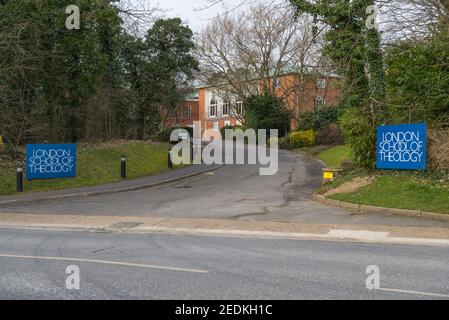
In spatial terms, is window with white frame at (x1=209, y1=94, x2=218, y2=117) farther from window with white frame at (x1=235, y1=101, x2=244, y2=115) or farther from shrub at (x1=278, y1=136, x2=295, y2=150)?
shrub at (x1=278, y1=136, x2=295, y2=150)

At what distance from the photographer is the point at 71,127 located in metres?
27.9

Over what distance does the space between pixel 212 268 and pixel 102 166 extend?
56.1 ft

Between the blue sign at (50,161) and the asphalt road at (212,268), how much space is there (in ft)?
33.1

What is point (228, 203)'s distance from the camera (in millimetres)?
16344

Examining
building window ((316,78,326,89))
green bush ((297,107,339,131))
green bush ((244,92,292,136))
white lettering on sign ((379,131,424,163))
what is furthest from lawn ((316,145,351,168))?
building window ((316,78,326,89))

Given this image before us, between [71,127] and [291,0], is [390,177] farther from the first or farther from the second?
[71,127]

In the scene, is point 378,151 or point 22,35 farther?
point 22,35

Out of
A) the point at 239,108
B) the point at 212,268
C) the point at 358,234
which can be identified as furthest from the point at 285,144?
the point at 212,268

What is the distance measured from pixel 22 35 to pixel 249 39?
1185 inches

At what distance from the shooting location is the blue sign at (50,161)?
20.6m

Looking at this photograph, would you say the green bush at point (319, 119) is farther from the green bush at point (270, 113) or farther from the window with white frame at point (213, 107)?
the window with white frame at point (213, 107)

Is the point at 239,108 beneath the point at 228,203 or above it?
above

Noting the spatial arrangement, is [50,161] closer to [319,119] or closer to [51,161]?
[51,161]

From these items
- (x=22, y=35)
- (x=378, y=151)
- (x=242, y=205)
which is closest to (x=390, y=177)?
(x=378, y=151)
